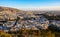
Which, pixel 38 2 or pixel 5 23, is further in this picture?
pixel 38 2

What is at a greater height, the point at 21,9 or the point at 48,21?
the point at 21,9

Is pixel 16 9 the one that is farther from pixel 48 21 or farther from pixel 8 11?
pixel 48 21

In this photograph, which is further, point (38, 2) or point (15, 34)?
point (38, 2)

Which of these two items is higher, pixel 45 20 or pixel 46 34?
pixel 45 20

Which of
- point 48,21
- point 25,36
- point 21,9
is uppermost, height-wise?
point 21,9

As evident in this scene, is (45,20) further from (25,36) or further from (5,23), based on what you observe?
(5,23)

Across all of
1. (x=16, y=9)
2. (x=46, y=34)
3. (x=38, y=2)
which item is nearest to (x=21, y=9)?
(x=16, y=9)

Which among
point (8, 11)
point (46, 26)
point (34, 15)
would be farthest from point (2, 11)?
point (46, 26)

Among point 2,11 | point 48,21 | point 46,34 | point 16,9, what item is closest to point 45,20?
point 48,21

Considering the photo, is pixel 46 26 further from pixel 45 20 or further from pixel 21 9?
pixel 21 9
